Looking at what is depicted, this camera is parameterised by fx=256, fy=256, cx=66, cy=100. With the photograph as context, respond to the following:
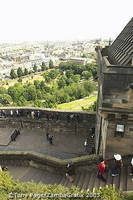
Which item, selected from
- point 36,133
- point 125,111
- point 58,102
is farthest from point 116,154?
point 58,102

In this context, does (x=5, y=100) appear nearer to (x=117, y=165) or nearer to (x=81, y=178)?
(x=81, y=178)

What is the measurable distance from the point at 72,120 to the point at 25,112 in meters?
3.98

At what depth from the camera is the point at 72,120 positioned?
19609 mm

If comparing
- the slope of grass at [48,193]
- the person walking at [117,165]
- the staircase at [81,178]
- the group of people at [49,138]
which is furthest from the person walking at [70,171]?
the group of people at [49,138]

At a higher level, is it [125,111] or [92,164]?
[125,111]

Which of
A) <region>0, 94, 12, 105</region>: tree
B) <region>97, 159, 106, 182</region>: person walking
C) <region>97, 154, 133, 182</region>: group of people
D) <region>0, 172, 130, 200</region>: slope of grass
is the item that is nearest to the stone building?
<region>97, 154, 133, 182</region>: group of people

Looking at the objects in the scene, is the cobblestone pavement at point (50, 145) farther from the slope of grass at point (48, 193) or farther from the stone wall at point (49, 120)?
the slope of grass at point (48, 193)

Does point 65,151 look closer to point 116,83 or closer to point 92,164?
point 92,164

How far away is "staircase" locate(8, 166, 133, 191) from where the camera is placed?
38.1 ft

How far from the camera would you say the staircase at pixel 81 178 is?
11.6 metres

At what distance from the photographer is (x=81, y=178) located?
43.0ft

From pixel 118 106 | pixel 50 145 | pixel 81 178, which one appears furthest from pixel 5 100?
pixel 118 106

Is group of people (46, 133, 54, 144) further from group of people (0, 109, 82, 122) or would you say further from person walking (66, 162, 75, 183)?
person walking (66, 162, 75, 183)

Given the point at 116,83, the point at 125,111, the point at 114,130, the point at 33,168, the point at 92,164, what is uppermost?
the point at 116,83
